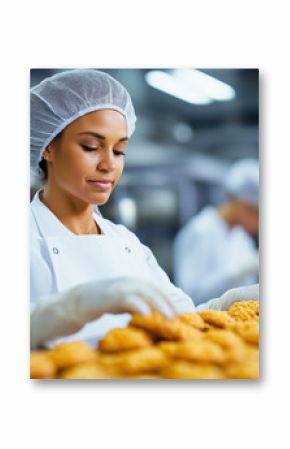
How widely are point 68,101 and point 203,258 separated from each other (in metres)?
0.64

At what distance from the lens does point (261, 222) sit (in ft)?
7.13

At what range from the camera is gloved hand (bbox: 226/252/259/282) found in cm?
217

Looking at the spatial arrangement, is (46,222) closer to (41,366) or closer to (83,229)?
(83,229)

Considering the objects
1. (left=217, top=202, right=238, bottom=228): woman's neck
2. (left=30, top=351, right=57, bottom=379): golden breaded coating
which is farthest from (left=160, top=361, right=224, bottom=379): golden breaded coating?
(left=217, top=202, right=238, bottom=228): woman's neck

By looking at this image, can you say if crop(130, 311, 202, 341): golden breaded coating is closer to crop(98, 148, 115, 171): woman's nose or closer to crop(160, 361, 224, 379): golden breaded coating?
crop(160, 361, 224, 379): golden breaded coating

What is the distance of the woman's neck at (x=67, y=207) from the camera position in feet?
7.13

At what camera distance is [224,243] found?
2.18 metres

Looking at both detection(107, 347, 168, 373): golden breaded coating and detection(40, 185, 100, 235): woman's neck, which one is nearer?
detection(107, 347, 168, 373): golden breaded coating

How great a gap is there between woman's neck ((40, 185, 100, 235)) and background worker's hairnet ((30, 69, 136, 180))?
12cm
